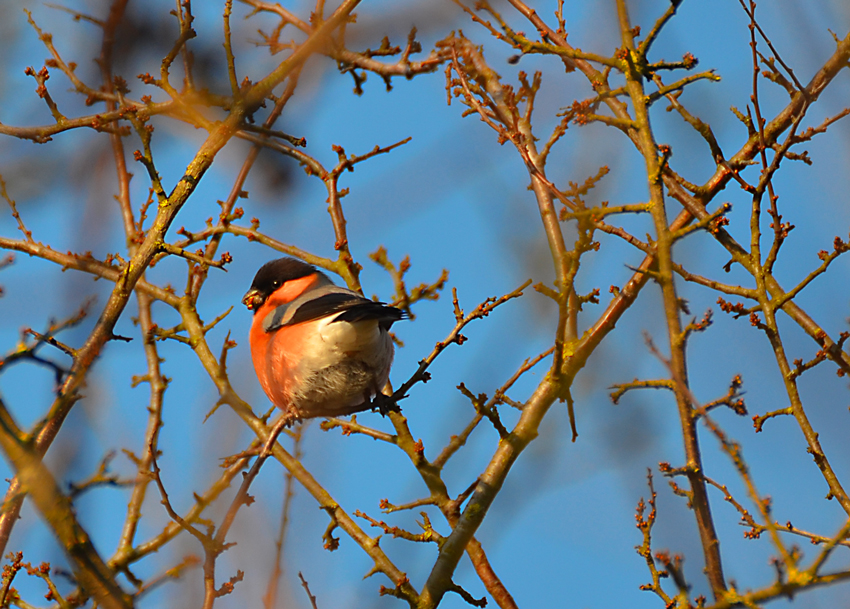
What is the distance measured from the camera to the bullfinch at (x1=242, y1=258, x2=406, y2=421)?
154 inches

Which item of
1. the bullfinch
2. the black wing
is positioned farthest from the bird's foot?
the black wing

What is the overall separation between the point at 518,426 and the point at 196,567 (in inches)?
67.6

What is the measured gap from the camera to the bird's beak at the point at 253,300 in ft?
16.4

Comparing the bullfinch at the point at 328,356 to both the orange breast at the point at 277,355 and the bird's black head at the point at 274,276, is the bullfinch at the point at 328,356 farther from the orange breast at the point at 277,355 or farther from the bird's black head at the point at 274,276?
the bird's black head at the point at 274,276

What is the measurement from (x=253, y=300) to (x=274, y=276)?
0.68 ft

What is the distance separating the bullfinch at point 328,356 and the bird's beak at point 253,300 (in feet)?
2.07

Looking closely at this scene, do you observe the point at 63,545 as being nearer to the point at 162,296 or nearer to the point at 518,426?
the point at 518,426

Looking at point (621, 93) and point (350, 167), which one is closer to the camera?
point (621, 93)

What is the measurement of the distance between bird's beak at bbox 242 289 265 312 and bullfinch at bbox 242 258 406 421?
630 millimetres

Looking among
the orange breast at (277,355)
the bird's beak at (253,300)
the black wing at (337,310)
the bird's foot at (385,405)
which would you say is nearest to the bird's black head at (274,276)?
the bird's beak at (253,300)

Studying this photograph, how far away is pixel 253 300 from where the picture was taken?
4.99m

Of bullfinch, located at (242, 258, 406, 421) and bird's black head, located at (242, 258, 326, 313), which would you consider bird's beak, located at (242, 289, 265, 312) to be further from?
bullfinch, located at (242, 258, 406, 421)

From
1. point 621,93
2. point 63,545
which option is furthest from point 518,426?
point 63,545

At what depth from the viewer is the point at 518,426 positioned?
130 inches
